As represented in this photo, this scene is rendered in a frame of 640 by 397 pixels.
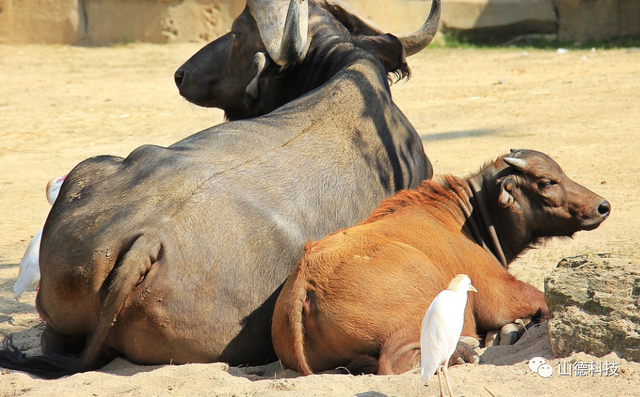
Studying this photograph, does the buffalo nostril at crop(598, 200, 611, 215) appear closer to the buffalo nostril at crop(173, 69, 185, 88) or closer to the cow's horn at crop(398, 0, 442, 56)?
the cow's horn at crop(398, 0, 442, 56)

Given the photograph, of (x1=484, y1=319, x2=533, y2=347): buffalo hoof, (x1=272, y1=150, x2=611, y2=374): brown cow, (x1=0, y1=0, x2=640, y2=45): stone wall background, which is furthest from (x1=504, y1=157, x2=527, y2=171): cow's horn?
(x1=0, y1=0, x2=640, y2=45): stone wall background

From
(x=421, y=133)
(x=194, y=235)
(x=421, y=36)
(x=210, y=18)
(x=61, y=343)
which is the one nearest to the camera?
(x=194, y=235)

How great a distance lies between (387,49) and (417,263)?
278 cm

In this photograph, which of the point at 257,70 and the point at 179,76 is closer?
the point at 257,70

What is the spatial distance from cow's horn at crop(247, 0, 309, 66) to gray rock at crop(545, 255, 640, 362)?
3.02 meters

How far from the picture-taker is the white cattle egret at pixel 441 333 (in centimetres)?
376

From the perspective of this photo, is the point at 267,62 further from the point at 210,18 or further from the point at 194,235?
the point at 210,18

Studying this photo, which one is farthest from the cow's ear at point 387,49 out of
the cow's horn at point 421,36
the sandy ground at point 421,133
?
the sandy ground at point 421,133

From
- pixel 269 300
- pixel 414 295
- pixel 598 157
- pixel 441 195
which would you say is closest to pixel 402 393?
pixel 414 295

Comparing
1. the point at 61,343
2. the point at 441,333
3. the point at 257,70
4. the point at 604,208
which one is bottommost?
the point at 61,343

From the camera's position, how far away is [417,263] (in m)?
4.77

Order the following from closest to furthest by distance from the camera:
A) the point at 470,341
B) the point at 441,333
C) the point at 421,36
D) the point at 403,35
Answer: the point at 441,333
the point at 470,341
the point at 421,36
the point at 403,35

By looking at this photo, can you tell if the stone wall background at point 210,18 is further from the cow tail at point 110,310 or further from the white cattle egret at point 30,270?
the cow tail at point 110,310

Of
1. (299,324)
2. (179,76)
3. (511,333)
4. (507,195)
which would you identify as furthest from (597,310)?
(179,76)
